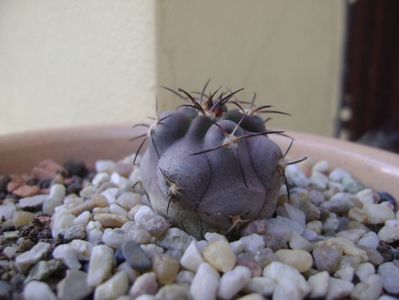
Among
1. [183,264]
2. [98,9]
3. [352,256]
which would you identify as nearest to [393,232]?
[352,256]

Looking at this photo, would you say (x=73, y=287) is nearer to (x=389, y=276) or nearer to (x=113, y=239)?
(x=113, y=239)

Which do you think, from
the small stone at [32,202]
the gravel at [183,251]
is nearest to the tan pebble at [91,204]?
Result: the gravel at [183,251]

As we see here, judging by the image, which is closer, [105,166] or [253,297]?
[253,297]

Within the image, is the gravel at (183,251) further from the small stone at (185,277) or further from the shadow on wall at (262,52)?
the shadow on wall at (262,52)

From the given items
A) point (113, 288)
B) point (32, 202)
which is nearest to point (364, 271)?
A: point (113, 288)

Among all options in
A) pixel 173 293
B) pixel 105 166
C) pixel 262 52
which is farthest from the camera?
pixel 262 52

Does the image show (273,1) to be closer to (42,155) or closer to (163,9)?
(163,9)

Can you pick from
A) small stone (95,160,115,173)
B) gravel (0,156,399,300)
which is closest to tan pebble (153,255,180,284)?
gravel (0,156,399,300)
